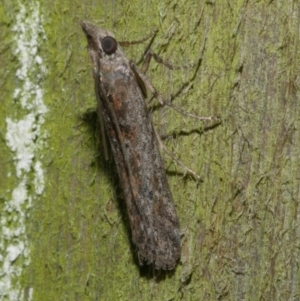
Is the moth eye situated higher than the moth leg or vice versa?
the moth eye

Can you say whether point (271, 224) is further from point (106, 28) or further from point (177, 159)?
point (106, 28)

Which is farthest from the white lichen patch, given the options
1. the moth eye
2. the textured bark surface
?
the moth eye

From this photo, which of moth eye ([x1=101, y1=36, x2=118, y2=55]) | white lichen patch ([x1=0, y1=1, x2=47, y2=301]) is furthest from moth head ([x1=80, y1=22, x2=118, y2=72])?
white lichen patch ([x1=0, y1=1, x2=47, y2=301])

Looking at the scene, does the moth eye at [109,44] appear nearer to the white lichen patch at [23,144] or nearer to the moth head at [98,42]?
the moth head at [98,42]

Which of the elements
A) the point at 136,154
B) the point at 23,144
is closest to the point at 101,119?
the point at 136,154

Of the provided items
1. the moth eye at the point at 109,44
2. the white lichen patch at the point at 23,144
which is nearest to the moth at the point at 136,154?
the moth eye at the point at 109,44

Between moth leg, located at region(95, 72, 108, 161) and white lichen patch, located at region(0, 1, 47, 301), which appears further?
moth leg, located at region(95, 72, 108, 161)

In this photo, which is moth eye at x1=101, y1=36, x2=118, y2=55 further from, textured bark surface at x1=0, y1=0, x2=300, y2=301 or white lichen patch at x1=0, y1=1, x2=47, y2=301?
white lichen patch at x1=0, y1=1, x2=47, y2=301
